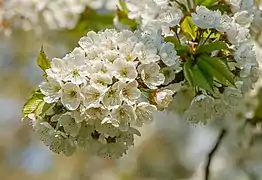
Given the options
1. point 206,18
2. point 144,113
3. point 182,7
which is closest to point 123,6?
point 182,7

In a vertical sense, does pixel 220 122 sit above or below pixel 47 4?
below

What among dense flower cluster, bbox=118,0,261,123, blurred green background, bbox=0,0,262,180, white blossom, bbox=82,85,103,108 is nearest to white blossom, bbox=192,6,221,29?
dense flower cluster, bbox=118,0,261,123

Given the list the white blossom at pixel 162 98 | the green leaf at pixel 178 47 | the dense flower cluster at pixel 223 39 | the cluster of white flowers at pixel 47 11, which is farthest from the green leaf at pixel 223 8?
the cluster of white flowers at pixel 47 11

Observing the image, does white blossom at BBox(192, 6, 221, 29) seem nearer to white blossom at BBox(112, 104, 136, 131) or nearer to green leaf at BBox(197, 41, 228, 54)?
green leaf at BBox(197, 41, 228, 54)

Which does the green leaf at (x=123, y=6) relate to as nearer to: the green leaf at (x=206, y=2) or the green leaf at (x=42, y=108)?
the green leaf at (x=206, y=2)

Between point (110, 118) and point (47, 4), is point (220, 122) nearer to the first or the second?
point (47, 4)

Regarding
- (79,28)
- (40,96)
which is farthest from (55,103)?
(79,28)
